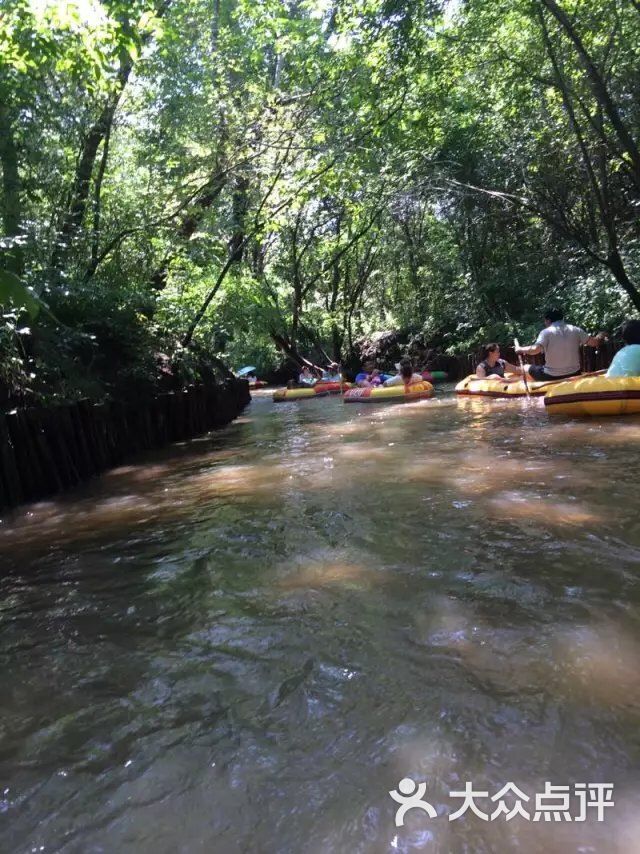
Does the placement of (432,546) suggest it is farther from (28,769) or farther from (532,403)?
(532,403)

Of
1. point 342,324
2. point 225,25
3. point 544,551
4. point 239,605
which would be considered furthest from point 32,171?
point 342,324

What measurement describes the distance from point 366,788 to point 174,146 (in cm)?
1290

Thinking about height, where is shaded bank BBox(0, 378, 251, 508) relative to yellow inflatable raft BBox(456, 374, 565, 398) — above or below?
above

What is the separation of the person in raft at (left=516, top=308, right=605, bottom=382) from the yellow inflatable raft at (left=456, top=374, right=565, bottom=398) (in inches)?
9.7

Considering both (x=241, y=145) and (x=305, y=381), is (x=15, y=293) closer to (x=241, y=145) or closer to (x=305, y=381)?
(x=241, y=145)

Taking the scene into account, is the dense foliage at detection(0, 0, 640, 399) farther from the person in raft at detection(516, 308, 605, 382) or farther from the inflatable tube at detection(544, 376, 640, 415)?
the inflatable tube at detection(544, 376, 640, 415)

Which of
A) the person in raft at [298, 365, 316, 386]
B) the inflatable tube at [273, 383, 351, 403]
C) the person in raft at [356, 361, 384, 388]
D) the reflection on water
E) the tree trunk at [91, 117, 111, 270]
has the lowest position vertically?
the reflection on water

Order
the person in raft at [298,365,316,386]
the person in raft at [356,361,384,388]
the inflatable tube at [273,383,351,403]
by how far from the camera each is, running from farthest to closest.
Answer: the person in raft at [298,365,316,386] < the inflatable tube at [273,383,351,403] < the person in raft at [356,361,384,388]

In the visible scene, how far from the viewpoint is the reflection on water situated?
1940 mm

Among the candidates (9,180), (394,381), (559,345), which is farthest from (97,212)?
(559,345)

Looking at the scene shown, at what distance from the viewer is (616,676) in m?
2.44

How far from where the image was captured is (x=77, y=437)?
7766 mm

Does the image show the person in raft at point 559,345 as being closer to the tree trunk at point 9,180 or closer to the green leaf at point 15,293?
the tree trunk at point 9,180

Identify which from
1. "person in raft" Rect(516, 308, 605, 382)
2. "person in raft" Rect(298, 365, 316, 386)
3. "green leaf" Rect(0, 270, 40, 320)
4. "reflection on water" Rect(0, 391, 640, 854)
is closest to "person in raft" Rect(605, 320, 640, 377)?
"person in raft" Rect(516, 308, 605, 382)
